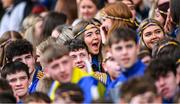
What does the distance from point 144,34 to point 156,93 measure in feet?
11.6

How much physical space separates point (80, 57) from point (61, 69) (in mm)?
2034

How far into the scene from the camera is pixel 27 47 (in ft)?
43.8

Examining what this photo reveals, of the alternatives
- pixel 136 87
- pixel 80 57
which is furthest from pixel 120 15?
pixel 136 87

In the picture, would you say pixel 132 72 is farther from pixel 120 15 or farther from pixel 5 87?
pixel 120 15

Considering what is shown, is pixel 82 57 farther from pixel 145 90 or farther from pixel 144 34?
pixel 145 90

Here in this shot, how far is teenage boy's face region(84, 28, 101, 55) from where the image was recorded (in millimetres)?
13656

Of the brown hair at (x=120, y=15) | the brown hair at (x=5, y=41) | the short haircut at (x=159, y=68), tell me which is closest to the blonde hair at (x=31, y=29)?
the brown hair at (x=5, y=41)

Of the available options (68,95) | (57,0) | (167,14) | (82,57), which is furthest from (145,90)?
(57,0)

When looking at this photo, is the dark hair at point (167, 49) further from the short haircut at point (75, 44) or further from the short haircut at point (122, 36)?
the short haircut at point (75, 44)

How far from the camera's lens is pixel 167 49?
39.7 feet

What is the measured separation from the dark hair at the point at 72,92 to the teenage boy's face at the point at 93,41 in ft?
10.6

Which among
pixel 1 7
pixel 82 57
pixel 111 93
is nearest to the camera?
pixel 111 93

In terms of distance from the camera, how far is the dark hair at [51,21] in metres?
15.8

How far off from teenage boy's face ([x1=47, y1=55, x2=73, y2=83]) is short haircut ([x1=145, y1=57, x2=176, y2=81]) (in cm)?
81
